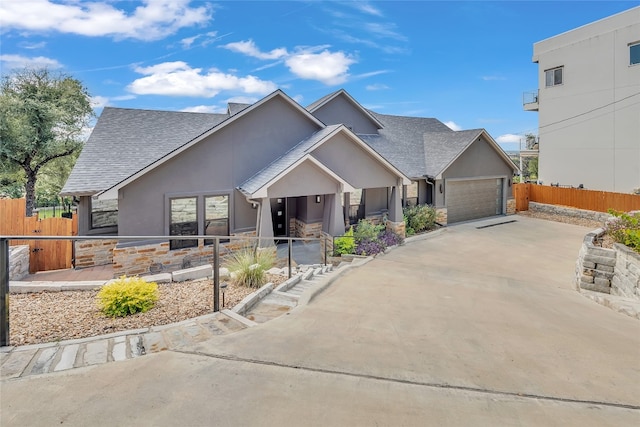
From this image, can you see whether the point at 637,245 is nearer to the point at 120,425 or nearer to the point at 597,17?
the point at 120,425

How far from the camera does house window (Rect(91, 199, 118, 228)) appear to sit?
1212cm

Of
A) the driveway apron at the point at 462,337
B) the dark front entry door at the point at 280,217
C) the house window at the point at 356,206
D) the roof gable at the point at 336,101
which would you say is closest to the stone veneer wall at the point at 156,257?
the dark front entry door at the point at 280,217

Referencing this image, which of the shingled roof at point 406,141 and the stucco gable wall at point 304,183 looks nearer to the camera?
the stucco gable wall at point 304,183

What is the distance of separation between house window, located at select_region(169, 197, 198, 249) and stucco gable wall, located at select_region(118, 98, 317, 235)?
276 mm

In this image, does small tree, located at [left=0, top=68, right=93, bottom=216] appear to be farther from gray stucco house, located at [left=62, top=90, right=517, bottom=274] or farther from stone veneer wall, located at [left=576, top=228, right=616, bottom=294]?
stone veneer wall, located at [left=576, top=228, right=616, bottom=294]

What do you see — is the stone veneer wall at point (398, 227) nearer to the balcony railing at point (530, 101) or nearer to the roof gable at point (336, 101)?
the roof gable at point (336, 101)

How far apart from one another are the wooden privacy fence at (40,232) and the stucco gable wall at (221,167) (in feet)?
9.21

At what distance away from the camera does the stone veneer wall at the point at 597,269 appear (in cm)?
905

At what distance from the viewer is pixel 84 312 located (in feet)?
17.9

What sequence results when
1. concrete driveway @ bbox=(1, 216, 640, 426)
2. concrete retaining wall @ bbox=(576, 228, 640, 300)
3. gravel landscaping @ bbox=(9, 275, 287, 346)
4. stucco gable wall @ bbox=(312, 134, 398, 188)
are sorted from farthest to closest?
stucco gable wall @ bbox=(312, 134, 398, 188) < concrete retaining wall @ bbox=(576, 228, 640, 300) < gravel landscaping @ bbox=(9, 275, 287, 346) < concrete driveway @ bbox=(1, 216, 640, 426)

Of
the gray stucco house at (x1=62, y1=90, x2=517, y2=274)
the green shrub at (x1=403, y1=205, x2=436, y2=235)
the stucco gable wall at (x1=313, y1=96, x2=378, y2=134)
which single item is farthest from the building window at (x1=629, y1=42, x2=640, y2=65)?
the stucco gable wall at (x1=313, y1=96, x2=378, y2=134)

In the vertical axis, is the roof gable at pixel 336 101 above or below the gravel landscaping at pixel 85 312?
above

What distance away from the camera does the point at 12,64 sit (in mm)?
19219

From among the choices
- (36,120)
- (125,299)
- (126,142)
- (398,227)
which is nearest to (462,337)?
(125,299)
